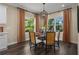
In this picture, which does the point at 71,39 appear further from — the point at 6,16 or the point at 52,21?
the point at 6,16

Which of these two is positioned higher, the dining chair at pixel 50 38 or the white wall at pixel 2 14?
the white wall at pixel 2 14

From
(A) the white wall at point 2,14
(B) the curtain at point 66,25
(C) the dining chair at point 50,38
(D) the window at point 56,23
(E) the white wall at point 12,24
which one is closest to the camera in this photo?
(C) the dining chair at point 50,38

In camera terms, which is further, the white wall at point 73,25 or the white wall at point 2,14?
the white wall at point 73,25

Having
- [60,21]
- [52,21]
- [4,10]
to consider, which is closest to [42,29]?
[52,21]

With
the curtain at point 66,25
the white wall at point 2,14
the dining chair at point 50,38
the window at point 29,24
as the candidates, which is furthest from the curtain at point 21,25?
the curtain at point 66,25

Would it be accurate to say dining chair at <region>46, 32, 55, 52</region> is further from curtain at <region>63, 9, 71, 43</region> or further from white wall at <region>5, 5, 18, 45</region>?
curtain at <region>63, 9, 71, 43</region>

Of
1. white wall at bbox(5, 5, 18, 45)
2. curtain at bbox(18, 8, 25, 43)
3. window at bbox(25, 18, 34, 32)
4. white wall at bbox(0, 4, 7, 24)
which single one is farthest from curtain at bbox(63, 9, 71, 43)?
white wall at bbox(0, 4, 7, 24)

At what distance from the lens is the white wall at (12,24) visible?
573cm

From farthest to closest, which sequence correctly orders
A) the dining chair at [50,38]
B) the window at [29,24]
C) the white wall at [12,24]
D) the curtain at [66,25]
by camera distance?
1. the curtain at [66,25]
2. the window at [29,24]
3. the white wall at [12,24]
4. the dining chair at [50,38]

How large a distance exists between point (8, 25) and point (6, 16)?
53 centimetres

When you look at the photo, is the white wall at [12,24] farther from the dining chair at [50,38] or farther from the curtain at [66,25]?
the curtain at [66,25]

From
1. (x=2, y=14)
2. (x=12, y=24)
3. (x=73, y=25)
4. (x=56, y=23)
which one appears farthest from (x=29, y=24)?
(x=73, y=25)

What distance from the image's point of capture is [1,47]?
474 cm

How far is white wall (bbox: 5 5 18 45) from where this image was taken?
18.8 feet
